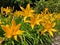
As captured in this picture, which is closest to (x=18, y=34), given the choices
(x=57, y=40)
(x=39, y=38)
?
(x=39, y=38)

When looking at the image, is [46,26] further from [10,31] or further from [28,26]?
[10,31]

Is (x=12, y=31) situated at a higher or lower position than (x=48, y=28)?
higher

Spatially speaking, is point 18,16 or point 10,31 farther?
point 18,16

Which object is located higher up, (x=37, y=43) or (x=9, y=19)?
(x=9, y=19)

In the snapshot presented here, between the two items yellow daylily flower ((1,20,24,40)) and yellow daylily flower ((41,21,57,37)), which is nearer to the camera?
yellow daylily flower ((1,20,24,40))

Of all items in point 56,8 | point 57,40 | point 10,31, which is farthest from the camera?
point 56,8

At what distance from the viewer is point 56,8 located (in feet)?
18.5

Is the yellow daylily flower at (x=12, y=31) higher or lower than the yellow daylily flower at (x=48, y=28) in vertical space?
higher

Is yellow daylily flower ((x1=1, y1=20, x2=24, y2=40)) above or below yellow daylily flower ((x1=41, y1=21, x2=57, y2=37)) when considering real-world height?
above

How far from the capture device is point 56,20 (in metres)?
5.11

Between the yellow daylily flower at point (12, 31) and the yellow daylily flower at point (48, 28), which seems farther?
the yellow daylily flower at point (48, 28)

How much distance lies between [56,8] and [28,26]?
4.29 ft

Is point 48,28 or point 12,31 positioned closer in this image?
point 12,31

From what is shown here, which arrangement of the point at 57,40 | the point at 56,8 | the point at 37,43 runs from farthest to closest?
1. the point at 56,8
2. the point at 57,40
3. the point at 37,43
